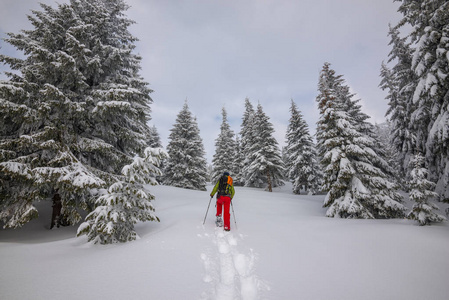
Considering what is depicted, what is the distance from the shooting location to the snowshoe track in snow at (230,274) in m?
3.38

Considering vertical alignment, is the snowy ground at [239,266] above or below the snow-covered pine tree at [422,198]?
below

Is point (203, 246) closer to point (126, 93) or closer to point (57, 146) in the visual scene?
point (57, 146)

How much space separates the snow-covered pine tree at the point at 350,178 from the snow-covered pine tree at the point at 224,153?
21305 mm

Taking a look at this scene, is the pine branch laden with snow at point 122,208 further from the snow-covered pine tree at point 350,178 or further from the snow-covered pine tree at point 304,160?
the snow-covered pine tree at point 304,160

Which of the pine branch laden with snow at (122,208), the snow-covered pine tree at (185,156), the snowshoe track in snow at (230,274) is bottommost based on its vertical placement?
the snowshoe track in snow at (230,274)

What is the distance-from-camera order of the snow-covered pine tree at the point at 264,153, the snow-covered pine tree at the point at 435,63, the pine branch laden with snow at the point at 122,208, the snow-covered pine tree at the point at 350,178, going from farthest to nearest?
the snow-covered pine tree at the point at 264,153
the snow-covered pine tree at the point at 350,178
the snow-covered pine tree at the point at 435,63
the pine branch laden with snow at the point at 122,208

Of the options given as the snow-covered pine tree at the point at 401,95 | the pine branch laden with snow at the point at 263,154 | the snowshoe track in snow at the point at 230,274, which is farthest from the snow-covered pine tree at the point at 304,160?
the snowshoe track in snow at the point at 230,274

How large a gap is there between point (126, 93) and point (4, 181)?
18.5 feet

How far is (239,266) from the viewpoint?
4.31 meters

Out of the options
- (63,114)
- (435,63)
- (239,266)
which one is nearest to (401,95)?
(435,63)

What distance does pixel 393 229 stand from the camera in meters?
6.32

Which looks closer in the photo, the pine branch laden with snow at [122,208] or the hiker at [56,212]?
the pine branch laden with snow at [122,208]

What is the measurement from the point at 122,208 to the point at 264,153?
2140 cm

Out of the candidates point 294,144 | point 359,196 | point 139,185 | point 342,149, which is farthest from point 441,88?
point 294,144
